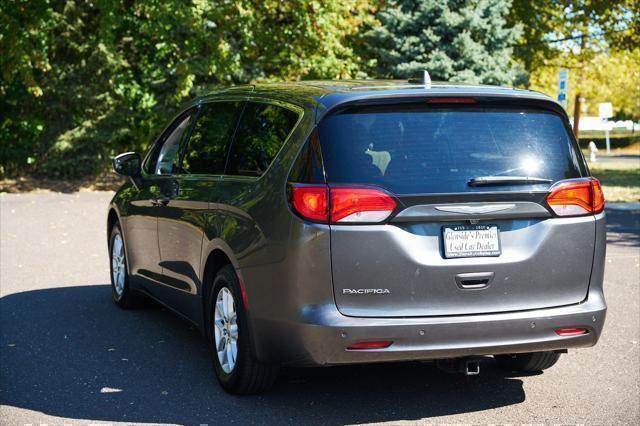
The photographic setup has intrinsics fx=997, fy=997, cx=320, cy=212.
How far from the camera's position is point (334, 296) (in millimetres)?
4977

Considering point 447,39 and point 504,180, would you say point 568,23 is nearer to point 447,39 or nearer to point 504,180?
point 447,39

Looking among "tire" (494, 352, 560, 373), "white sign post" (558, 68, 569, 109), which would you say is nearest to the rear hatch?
"tire" (494, 352, 560, 373)

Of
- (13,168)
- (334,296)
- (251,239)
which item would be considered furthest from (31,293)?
(13,168)

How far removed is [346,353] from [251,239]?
87 cm

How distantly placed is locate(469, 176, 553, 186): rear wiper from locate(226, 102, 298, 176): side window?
3.45ft

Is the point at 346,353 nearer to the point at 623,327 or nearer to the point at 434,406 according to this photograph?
the point at 434,406

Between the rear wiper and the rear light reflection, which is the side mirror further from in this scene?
the rear light reflection

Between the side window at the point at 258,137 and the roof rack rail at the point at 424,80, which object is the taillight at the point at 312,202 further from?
the roof rack rail at the point at 424,80

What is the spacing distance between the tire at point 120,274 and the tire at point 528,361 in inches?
130

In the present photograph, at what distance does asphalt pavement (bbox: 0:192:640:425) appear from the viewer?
5.39m

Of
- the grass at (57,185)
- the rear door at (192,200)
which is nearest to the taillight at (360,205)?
the rear door at (192,200)

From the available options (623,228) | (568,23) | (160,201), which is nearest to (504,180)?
(160,201)

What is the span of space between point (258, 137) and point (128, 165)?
→ 7.66ft

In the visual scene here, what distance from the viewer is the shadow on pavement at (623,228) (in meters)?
13.7
